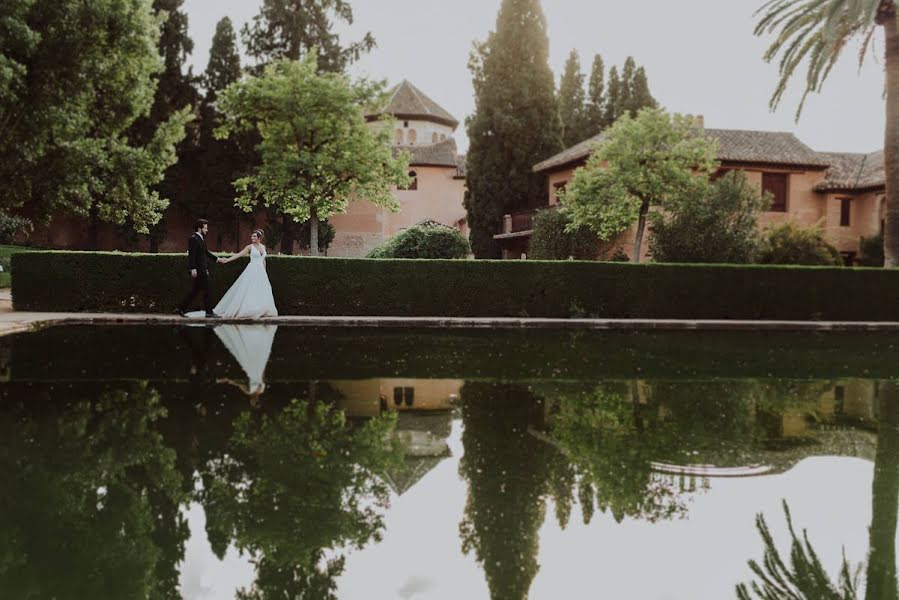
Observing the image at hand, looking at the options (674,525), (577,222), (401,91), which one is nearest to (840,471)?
(674,525)

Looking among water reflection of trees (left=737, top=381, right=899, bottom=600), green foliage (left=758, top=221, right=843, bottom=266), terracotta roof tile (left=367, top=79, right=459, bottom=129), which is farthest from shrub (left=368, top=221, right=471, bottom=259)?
terracotta roof tile (left=367, top=79, right=459, bottom=129)

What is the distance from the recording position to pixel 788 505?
5.08 metres

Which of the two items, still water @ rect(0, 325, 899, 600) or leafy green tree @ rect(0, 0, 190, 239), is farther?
leafy green tree @ rect(0, 0, 190, 239)

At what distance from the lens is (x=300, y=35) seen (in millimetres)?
42969

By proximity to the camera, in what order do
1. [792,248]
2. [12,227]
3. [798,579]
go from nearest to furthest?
[798,579]
[792,248]
[12,227]

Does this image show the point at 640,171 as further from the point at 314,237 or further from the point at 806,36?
the point at 314,237

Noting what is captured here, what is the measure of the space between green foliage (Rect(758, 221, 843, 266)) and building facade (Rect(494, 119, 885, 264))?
5827mm

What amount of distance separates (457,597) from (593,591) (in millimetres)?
624

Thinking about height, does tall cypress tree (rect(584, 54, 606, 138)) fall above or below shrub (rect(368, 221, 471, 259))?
above

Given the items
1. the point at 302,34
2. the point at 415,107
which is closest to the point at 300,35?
the point at 302,34

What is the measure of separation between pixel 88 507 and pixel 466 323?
1554 centimetres

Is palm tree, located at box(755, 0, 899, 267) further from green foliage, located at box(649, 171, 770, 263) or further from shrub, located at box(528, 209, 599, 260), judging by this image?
shrub, located at box(528, 209, 599, 260)

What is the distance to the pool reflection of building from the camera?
5.86 meters

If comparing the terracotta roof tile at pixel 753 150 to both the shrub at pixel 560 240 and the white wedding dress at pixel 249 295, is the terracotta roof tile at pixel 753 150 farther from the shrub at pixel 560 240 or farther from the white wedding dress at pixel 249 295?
the white wedding dress at pixel 249 295
